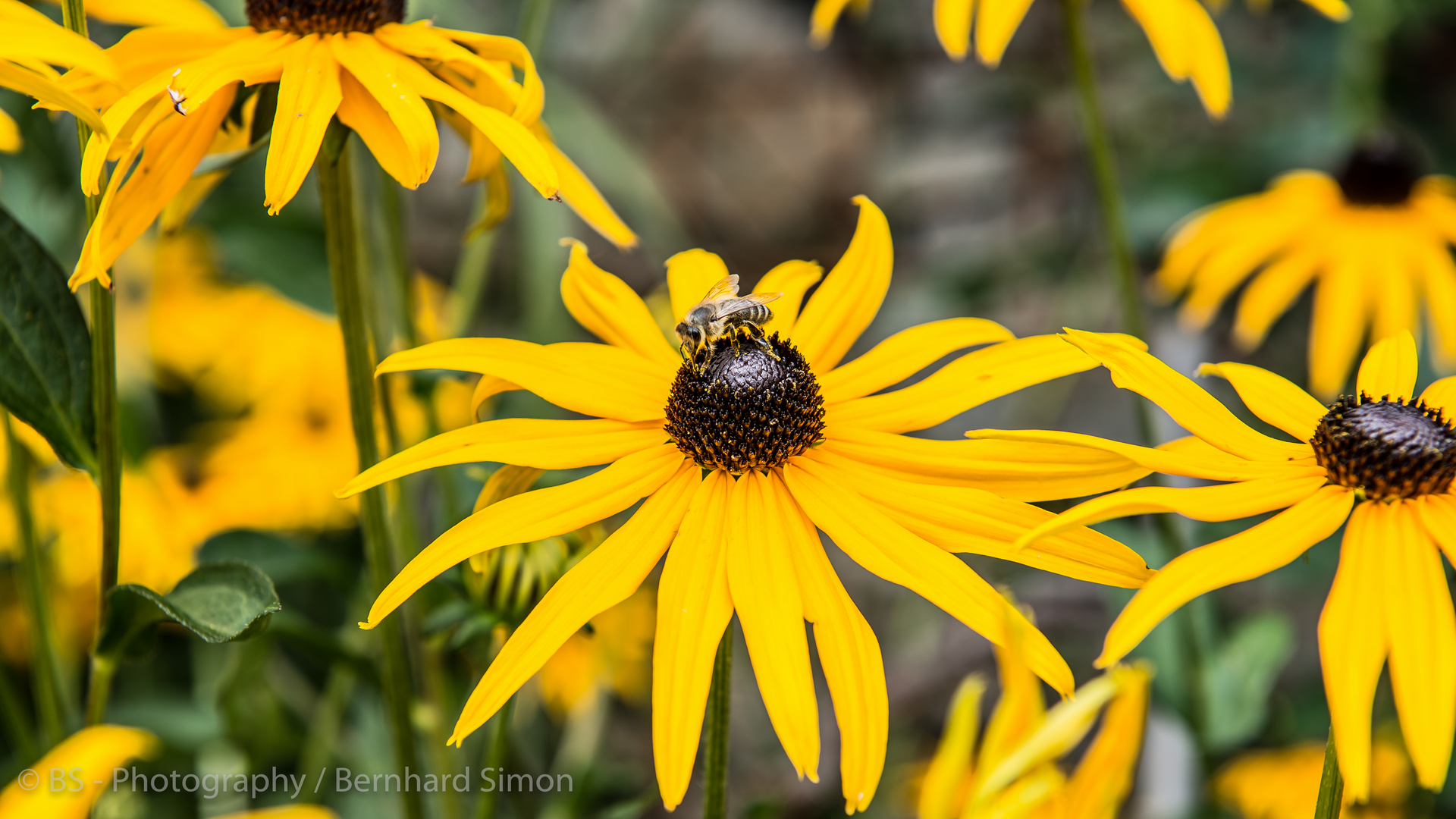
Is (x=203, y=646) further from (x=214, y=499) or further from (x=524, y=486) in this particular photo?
(x=524, y=486)

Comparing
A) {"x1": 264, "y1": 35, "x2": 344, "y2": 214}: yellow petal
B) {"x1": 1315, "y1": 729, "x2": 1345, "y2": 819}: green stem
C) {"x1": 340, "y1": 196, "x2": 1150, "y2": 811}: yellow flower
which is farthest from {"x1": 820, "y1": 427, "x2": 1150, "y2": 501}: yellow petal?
{"x1": 264, "y1": 35, "x2": 344, "y2": 214}: yellow petal

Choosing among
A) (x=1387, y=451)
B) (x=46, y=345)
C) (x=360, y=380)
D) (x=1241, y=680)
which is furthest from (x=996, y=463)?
(x=1241, y=680)

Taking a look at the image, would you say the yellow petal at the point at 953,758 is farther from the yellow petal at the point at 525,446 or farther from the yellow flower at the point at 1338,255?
the yellow flower at the point at 1338,255

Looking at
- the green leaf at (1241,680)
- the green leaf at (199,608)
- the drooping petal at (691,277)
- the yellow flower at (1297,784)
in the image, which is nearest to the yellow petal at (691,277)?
the drooping petal at (691,277)

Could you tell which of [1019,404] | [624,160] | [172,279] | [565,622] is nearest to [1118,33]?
[1019,404]

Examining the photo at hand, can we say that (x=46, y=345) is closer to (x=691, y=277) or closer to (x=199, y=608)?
(x=199, y=608)

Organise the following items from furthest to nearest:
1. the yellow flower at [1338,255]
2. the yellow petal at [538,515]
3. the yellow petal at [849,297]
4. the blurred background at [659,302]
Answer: the yellow flower at [1338,255] < the blurred background at [659,302] < the yellow petal at [849,297] < the yellow petal at [538,515]
